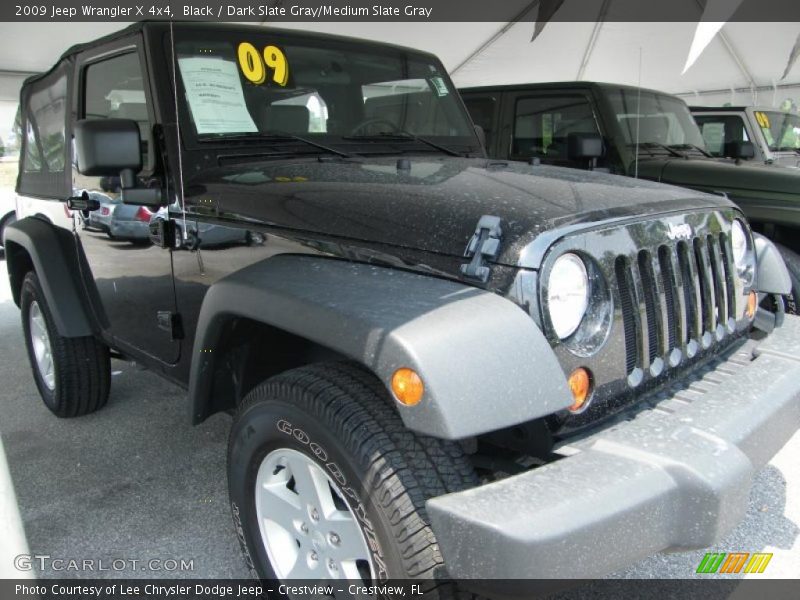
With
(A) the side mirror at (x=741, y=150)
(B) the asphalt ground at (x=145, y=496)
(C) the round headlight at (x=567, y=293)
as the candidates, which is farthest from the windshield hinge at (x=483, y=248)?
(A) the side mirror at (x=741, y=150)

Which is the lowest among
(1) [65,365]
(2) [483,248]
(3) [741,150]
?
(1) [65,365]

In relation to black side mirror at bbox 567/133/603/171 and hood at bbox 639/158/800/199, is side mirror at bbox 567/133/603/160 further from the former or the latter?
hood at bbox 639/158/800/199

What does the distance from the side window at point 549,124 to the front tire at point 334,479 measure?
4185 millimetres

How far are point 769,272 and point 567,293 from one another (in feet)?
4.09

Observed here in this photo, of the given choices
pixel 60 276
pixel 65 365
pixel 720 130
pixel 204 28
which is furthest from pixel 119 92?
pixel 720 130

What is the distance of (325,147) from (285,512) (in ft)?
4.65

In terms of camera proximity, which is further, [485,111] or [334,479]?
[485,111]

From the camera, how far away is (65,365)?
11.5ft

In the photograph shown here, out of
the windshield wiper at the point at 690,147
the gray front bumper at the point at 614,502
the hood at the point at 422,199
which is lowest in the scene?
the gray front bumper at the point at 614,502

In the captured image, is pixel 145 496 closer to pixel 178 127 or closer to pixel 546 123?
pixel 178 127

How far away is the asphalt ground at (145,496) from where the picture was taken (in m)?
2.43

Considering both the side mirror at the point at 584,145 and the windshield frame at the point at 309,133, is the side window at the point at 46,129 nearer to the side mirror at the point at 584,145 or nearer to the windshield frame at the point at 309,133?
the windshield frame at the point at 309,133

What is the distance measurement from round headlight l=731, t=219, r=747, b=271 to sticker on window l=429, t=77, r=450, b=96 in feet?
5.10

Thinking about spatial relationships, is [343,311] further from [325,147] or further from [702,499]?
[325,147]
